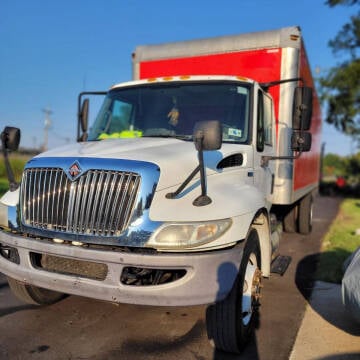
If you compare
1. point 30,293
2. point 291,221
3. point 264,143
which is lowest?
point 291,221

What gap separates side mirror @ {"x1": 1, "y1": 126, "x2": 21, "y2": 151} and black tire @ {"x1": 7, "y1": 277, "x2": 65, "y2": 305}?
1312 mm

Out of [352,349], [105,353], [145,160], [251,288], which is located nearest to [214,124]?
[145,160]

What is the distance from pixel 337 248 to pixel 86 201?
554cm

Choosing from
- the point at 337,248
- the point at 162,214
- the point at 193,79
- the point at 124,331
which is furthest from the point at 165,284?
the point at 337,248

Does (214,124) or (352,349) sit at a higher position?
(214,124)

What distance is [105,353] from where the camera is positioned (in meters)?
3.20

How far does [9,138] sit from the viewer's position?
3.87 metres

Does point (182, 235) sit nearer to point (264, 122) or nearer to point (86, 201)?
point (86, 201)

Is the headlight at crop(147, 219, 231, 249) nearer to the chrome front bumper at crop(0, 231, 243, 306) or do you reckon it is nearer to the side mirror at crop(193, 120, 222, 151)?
the chrome front bumper at crop(0, 231, 243, 306)

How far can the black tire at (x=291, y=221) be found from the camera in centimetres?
817

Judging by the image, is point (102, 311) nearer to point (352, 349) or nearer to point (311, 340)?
point (311, 340)

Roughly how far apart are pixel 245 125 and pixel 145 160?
1517mm

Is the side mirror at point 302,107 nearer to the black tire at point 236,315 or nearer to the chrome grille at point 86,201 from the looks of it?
the black tire at point 236,315

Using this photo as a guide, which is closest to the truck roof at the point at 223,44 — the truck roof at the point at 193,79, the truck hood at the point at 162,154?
the truck roof at the point at 193,79
